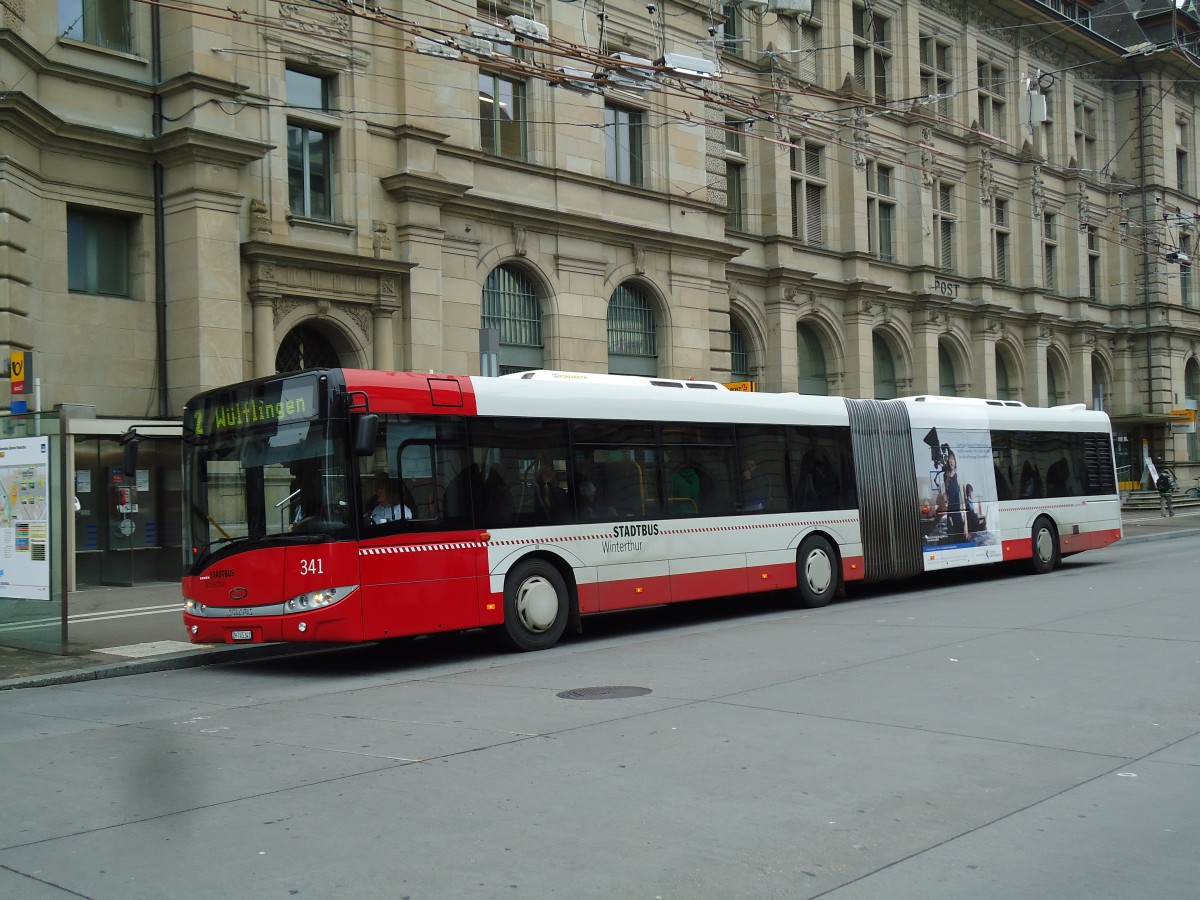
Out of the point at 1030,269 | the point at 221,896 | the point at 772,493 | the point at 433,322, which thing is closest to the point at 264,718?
the point at 221,896

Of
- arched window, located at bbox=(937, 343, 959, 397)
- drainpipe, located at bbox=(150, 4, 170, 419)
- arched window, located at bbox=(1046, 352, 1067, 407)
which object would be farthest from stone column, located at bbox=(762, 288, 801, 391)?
arched window, located at bbox=(1046, 352, 1067, 407)

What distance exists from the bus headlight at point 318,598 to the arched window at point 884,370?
2978cm

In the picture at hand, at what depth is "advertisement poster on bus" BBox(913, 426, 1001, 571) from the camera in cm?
1969

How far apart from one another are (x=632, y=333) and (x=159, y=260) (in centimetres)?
1163

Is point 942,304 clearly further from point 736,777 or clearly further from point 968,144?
point 736,777

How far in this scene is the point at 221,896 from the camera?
5125mm

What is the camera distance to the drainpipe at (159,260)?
20969 mm

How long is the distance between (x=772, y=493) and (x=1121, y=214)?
4057cm

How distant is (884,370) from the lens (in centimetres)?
3997

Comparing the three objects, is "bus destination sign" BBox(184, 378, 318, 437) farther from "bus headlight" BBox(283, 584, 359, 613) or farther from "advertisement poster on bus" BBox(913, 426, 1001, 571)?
"advertisement poster on bus" BBox(913, 426, 1001, 571)

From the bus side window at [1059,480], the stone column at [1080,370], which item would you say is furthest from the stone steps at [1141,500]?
the bus side window at [1059,480]

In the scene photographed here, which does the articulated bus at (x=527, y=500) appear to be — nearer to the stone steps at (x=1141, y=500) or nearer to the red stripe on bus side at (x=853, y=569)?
the red stripe on bus side at (x=853, y=569)

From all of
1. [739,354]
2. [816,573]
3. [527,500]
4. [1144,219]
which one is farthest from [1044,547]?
[1144,219]

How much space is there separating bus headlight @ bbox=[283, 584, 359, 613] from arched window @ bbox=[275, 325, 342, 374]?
1171 centimetres
